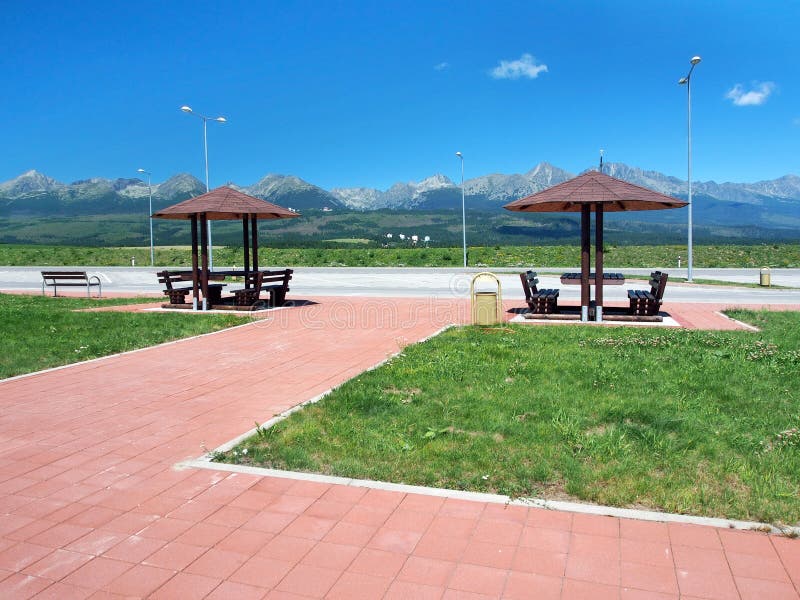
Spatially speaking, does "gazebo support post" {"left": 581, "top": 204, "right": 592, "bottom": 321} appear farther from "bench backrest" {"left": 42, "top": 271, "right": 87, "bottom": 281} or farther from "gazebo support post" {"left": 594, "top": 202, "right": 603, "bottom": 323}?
"bench backrest" {"left": 42, "top": 271, "right": 87, "bottom": 281}

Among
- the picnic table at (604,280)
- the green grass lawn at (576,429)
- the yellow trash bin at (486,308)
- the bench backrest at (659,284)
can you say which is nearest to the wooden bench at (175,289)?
the yellow trash bin at (486,308)

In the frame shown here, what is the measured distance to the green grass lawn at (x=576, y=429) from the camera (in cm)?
430

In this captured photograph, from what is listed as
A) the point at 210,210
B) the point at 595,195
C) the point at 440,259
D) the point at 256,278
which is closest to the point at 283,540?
the point at 595,195

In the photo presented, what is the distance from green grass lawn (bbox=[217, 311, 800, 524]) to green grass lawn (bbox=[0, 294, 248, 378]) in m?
4.72

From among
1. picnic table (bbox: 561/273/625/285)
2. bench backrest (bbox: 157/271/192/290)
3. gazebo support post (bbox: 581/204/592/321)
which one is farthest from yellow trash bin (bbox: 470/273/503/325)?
bench backrest (bbox: 157/271/192/290)

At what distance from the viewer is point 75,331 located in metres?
11.6

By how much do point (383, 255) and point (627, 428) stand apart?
45110mm

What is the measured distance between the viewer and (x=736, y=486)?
4.28 meters

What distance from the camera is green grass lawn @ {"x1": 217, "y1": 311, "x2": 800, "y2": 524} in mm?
4297

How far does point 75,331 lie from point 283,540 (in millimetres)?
9543

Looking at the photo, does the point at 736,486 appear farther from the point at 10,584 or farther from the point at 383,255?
the point at 383,255

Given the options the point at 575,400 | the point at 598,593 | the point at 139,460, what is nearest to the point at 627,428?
the point at 575,400

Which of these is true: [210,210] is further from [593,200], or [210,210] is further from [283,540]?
[283,540]

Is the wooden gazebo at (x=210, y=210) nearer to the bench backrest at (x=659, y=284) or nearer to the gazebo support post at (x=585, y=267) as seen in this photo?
the gazebo support post at (x=585, y=267)
